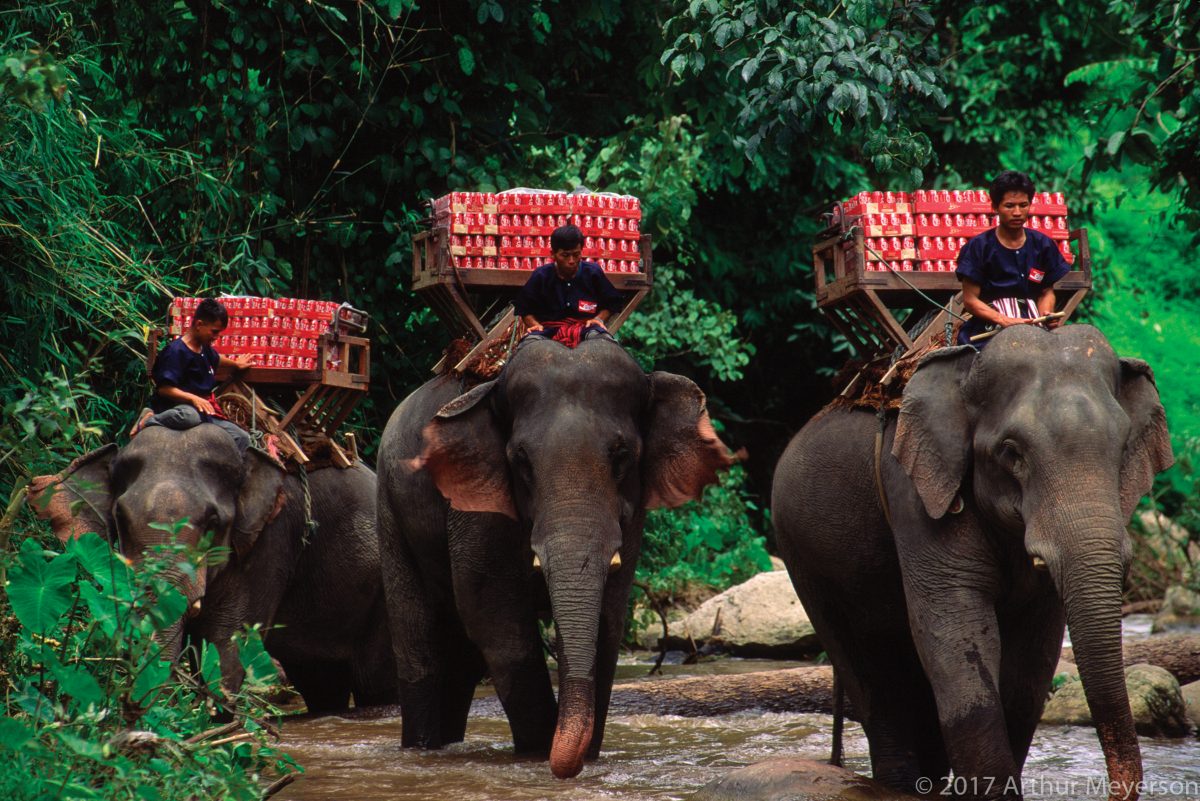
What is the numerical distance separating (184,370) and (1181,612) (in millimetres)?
11108

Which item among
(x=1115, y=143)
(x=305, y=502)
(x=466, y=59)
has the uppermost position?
(x=466, y=59)

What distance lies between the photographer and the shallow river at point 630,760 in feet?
22.9

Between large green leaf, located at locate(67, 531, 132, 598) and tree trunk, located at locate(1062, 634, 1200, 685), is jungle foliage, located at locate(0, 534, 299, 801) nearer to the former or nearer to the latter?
large green leaf, located at locate(67, 531, 132, 598)

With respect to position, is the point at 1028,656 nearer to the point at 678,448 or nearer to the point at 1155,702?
the point at 678,448

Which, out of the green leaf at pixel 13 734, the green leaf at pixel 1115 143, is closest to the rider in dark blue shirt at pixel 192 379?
the green leaf at pixel 13 734

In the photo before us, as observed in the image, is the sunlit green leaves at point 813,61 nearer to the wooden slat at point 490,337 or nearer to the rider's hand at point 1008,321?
the wooden slat at point 490,337

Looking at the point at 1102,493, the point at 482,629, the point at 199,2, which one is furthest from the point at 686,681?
the point at 199,2

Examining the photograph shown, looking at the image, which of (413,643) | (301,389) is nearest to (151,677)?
(413,643)

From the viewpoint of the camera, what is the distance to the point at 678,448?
745 centimetres

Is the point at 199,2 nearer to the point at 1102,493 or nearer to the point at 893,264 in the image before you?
the point at 893,264

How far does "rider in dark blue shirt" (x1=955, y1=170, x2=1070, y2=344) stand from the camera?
6.51 metres

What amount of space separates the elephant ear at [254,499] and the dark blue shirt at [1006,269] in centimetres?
401

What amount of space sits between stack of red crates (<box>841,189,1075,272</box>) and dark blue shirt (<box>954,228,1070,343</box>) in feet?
2.58

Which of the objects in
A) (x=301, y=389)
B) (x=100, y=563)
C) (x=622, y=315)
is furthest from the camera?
(x=301, y=389)
